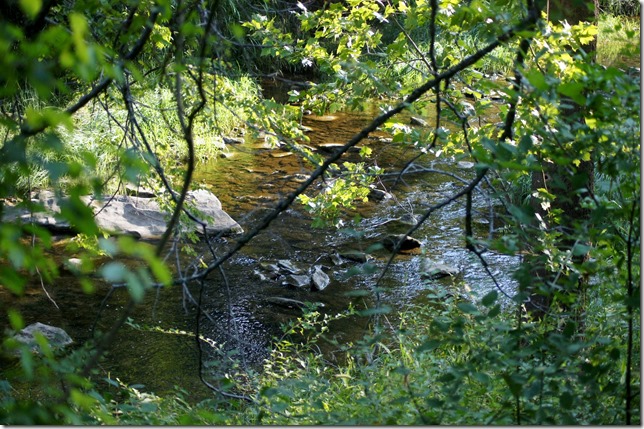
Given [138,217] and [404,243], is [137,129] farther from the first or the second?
[138,217]

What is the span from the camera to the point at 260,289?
203 inches

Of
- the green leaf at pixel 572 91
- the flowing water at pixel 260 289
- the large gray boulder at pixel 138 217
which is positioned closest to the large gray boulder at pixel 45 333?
the flowing water at pixel 260 289

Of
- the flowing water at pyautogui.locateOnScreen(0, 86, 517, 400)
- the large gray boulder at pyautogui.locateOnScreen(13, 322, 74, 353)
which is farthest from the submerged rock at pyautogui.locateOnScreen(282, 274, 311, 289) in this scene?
the large gray boulder at pyautogui.locateOnScreen(13, 322, 74, 353)

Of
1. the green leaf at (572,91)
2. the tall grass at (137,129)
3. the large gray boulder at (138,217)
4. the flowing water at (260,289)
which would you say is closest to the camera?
the green leaf at (572,91)

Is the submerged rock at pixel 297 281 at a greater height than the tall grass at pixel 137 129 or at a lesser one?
lesser

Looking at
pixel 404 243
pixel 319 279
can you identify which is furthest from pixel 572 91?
pixel 404 243

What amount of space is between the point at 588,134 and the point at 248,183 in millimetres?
5857

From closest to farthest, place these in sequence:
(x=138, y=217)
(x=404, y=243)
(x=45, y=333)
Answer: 1. (x=45, y=333)
2. (x=404, y=243)
3. (x=138, y=217)

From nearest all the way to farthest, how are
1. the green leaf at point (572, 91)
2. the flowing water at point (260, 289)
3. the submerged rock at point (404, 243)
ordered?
1. the green leaf at point (572, 91)
2. the flowing water at point (260, 289)
3. the submerged rock at point (404, 243)

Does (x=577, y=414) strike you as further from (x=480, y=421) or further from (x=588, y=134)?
(x=588, y=134)

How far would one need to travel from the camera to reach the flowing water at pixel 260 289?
13.5 ft

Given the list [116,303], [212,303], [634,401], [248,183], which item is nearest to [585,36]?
[634,401]

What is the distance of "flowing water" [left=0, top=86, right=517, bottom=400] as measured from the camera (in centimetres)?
412

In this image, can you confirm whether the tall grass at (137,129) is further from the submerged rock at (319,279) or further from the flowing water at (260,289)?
the submerged rock at (319,279)
